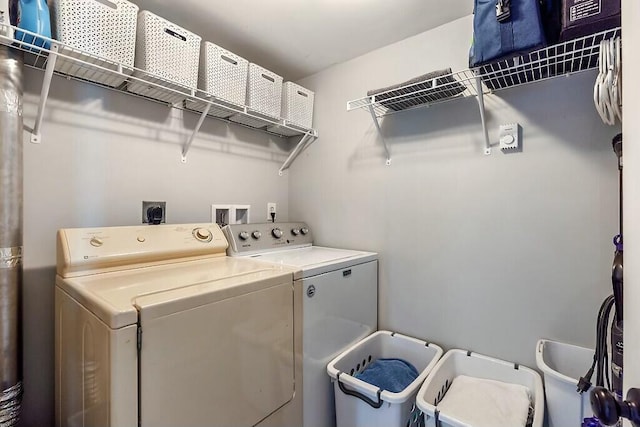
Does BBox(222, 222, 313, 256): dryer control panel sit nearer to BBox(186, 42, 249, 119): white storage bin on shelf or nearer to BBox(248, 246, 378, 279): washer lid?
BBox(248, 246, 378, 279): washer lid

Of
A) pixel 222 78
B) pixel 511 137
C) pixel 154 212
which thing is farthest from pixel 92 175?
pixel 511 137

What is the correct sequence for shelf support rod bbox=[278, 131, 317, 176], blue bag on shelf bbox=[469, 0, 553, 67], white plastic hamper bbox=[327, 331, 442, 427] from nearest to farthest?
blue bag on shelf bbox=[469, 0, 553, 67]
white plastic hamper bbox=[327, 331, 442, 427]
shelf support rod bbox=[278, 131, 317, 176]

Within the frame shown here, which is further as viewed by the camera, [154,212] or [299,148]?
[299,148]

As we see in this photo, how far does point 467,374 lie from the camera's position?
1585mm

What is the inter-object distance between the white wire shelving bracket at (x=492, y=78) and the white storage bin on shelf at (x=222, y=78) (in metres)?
0.73

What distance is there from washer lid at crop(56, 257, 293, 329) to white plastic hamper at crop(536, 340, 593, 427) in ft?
3.75

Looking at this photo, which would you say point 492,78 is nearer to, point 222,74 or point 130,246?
point 222,74

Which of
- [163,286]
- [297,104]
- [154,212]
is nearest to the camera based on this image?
[163,286]

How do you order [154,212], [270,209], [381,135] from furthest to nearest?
[270,209], [381,135], [154,212]

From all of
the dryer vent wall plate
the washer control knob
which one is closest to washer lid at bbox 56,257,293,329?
the washer control knob

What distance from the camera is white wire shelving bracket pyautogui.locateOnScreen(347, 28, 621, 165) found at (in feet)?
3.77

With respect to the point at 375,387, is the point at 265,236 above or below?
above

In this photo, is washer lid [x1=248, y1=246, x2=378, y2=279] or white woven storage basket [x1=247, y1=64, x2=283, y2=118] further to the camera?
white woven storage basket [x1=247, y1=64, x2=283, y2=118]

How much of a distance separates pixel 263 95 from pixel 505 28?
1305mm
